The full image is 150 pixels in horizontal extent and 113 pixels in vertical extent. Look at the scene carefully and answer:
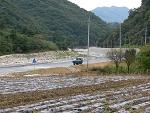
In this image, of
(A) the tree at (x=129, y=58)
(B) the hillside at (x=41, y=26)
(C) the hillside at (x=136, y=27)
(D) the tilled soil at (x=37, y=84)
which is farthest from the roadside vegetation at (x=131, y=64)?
(C) the hillside at (x=136, y=27)

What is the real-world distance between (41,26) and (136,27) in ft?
117

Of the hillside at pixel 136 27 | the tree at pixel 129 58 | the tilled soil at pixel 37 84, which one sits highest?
the hillside at pixel 136 27

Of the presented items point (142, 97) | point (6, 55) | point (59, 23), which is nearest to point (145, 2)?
point (59, 23)

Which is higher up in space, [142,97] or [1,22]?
[1,22]

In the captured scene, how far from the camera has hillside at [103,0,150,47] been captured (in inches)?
4636

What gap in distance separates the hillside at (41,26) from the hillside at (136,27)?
57.0ft

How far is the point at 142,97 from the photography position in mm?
21531

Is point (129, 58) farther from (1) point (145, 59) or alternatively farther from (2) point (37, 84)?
(2) point (37, 84)

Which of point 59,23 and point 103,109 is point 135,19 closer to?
point 59,23

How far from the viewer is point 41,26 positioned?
147 m

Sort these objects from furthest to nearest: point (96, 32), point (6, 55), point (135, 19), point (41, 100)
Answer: point (96, 32)
point (135, 19)
point (6, 55)
point (41, 100)

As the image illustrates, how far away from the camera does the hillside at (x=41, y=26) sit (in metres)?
97.4

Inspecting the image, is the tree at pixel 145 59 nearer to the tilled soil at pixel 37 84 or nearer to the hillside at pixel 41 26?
the tilled soil at pixel 37 84

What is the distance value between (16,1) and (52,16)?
1390 centimetres
